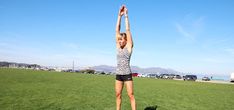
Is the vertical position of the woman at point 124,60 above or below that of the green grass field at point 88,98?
above

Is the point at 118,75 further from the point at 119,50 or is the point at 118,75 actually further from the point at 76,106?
the point at 76,106

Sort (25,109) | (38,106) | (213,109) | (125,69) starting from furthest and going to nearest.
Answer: (213,109)
(38,106)
(25,109)
(125,69)

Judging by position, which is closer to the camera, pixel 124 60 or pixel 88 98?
pixel 124 60

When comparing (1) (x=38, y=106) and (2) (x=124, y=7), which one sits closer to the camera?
(2) (x=124, y=7)

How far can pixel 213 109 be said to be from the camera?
33.1 feet

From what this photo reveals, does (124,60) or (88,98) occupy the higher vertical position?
(124,60)

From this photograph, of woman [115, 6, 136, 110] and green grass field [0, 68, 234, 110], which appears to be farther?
green grass field [0, 68, 234, 110]

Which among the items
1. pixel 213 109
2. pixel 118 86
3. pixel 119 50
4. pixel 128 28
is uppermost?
pixel 128 28

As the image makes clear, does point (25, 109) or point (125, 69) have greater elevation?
point (125, 69)

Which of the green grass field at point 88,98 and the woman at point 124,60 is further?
the green grass field at point 88,98

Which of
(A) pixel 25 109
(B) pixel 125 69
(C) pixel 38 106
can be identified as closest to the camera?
(B) pixel 125 69

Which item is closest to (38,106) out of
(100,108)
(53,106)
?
(53,106)

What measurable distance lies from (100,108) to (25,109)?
2.16 meters

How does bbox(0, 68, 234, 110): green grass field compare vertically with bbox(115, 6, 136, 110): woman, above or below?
→ below
